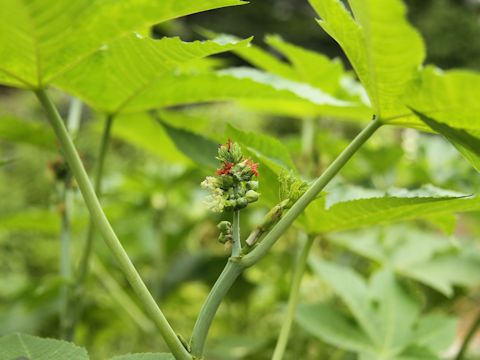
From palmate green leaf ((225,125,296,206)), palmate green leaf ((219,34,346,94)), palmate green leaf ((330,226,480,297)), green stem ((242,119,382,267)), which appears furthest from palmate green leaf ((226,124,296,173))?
palmate green leaf ((330,226,480,297))

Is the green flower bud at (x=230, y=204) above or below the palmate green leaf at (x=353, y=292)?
above

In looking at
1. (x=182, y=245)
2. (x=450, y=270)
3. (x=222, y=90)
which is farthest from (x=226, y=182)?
(x=182, y=245)

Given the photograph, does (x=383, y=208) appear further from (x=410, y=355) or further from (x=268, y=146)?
(x=410, y=355)

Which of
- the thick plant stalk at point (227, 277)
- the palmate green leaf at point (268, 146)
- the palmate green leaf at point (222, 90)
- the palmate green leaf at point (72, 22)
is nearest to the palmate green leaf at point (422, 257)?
the palmate green leaf at point (222, 90)

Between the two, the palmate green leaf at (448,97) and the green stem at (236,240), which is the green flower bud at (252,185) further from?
the palmate green leaf at (448,97)

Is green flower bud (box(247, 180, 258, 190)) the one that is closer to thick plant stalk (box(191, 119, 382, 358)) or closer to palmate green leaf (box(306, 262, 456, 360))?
thick plant stalk (box(191, 119, 382, 358))
